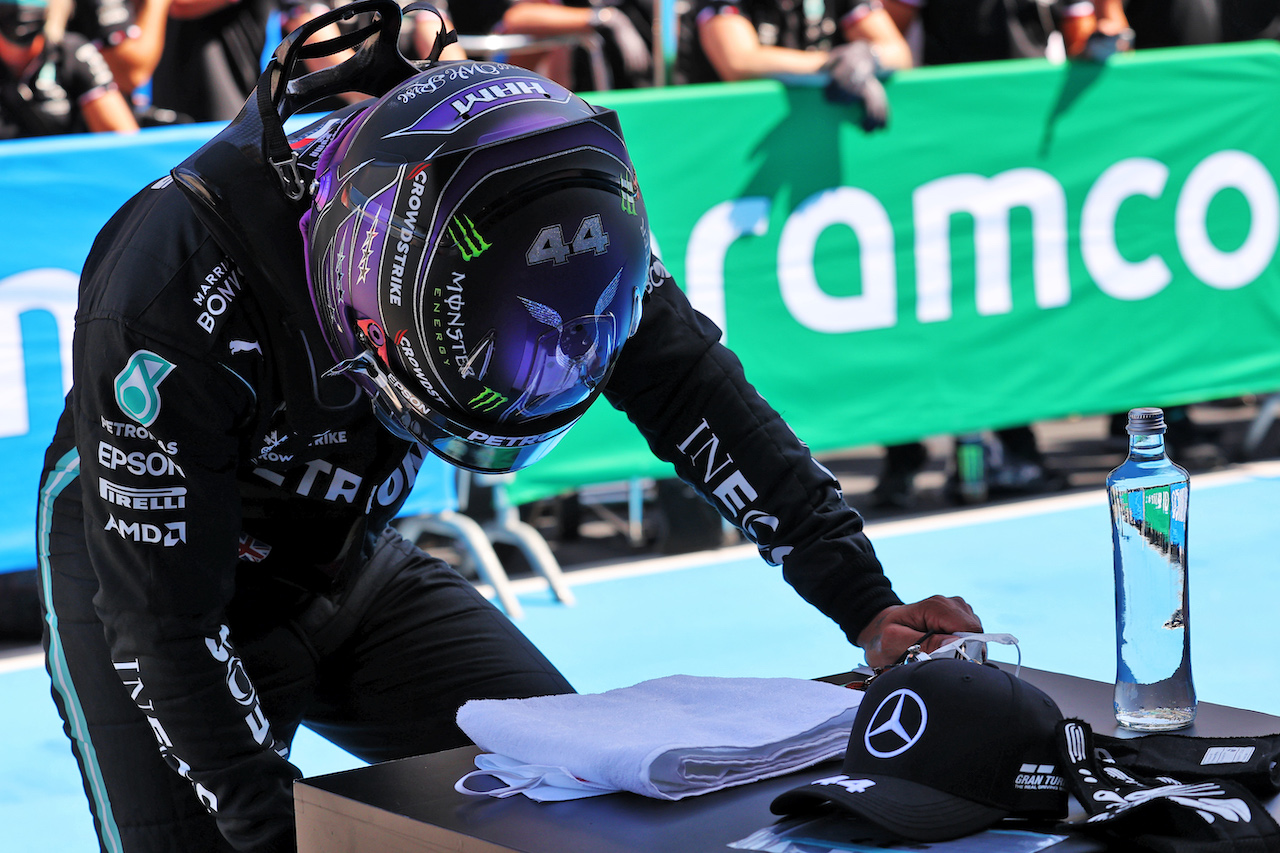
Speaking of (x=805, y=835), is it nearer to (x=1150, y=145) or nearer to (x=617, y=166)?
(x=617, y=166)

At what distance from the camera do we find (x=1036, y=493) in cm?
590

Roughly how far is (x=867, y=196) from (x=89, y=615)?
12.8 ft

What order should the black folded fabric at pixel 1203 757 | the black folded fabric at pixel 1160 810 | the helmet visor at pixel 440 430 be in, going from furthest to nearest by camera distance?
the helmet visor at pixel 440 430 → the black folded fabric at pixel 1203 757 → the black folded fabric at pixel 1160 810

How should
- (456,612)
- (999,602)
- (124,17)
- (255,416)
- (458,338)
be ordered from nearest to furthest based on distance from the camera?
(458,338), (255,416), (456,612), (999,602), (124,17)

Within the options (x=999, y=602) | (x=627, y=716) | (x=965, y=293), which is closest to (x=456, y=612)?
(x=627, y=716)

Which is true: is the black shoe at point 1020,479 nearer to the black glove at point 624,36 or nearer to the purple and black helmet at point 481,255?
the black glove at point 624,36

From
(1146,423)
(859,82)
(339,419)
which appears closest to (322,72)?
(339,419)

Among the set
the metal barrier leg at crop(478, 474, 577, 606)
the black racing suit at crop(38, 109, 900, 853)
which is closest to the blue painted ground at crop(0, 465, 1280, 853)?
the metal barrier leg at crop(478, 474, 577, 606)

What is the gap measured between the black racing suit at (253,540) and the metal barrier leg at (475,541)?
8.04 feet

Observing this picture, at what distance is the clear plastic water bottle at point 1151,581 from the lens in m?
1.50

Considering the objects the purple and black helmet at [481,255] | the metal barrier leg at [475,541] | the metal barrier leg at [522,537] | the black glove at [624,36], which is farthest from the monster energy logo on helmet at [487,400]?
the black glove at [624,36]

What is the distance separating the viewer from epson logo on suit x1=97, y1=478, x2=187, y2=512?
1.50m

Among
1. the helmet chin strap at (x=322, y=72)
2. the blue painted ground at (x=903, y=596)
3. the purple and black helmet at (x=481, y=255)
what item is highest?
the helmet chin strap at (x=322, y=72)

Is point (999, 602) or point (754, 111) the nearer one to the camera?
point (999, 602)
